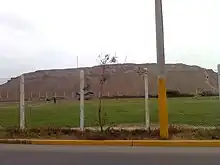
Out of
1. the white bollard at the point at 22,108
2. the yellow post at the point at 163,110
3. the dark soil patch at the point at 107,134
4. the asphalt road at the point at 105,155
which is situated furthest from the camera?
the white bollard at the point at 22,108

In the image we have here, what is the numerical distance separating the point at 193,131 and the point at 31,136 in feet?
16.4

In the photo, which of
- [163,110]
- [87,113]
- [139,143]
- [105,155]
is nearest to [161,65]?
[163,110]

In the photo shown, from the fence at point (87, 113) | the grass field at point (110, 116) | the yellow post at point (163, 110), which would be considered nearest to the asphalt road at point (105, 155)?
the yellow post at point (163, 110)

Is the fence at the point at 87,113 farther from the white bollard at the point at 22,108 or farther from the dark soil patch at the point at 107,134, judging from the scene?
the dark soil patch at the point at 107,134

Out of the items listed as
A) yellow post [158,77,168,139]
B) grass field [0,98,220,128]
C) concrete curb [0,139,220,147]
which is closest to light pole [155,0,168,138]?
yellow post [158,77,168,139]

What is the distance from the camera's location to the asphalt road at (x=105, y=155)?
9445 millimetres

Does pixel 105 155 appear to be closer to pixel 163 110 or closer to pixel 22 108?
pixel 163 110

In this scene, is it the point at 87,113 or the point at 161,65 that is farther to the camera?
the point at 87,113

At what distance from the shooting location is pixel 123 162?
9.41 metres

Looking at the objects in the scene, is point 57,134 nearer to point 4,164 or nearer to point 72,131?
point 72,131

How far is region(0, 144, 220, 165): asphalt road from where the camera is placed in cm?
945

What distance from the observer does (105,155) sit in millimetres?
10555

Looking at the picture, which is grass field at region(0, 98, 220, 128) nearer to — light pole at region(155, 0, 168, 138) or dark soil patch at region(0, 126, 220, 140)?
dark soil patch at region(0, 126, 220, 140)

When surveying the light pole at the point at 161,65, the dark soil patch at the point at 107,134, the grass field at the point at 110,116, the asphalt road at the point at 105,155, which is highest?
the light pole at the point at 161,65
